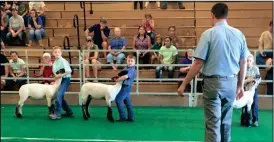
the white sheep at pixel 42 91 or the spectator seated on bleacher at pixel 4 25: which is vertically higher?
→ the spectator seated on bleacher at pixel 4 25

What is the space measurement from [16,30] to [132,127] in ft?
19.7

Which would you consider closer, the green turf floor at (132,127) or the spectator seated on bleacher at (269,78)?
the green turf floor at (132,127)

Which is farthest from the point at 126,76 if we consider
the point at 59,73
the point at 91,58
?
the point at 91,58

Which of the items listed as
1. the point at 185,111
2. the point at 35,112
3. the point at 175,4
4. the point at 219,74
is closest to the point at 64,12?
the point at 175,4

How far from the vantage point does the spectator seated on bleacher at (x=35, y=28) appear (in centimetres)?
1140

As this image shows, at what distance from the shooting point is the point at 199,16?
39.9 ft

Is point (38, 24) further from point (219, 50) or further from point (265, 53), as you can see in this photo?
point (219, 50)

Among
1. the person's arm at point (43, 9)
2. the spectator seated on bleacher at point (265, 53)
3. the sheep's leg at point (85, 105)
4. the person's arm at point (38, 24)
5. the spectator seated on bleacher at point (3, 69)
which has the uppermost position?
the person's arm at point (43, 9)

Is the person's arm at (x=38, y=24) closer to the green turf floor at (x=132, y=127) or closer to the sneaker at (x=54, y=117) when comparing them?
the green turf floor at (x=132, y=127)

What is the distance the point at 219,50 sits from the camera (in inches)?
159

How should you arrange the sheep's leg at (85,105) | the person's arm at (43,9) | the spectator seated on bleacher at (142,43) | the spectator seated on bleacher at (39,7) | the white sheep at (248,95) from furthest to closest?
the spectator seated on bleacher at (39,7) → the person's arm at (43,9) → the spectator seated on bleacher at (142,43) → the sheep's leg at (85,105) → the white sheep at (248,95)

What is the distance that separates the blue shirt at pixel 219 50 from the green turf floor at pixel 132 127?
253cm

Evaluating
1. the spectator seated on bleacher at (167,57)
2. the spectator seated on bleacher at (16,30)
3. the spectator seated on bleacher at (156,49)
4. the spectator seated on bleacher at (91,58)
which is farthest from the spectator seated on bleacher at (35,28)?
the spectator seated on bleacher at (167,57)

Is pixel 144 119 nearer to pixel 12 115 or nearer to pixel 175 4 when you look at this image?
pixel 12 115
